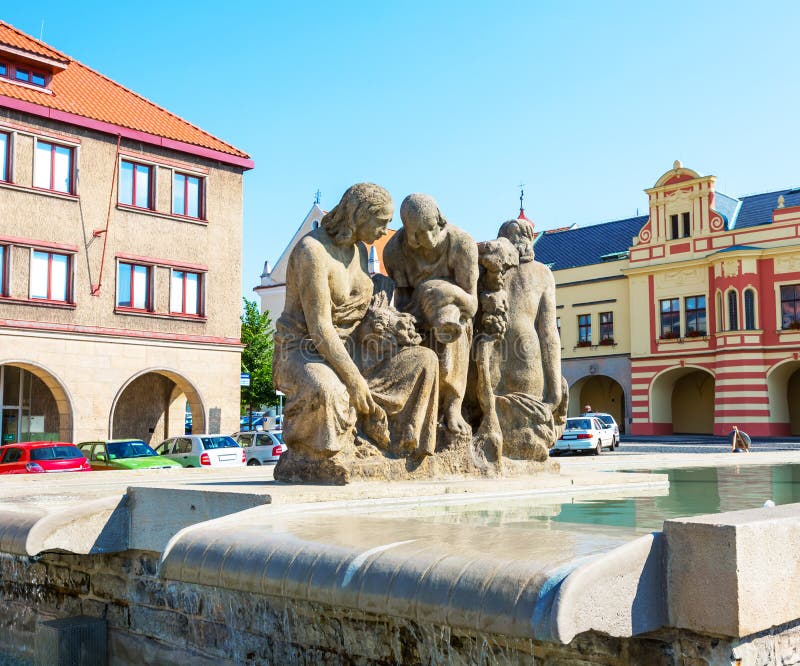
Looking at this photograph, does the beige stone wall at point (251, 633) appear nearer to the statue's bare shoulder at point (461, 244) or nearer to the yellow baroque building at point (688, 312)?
the statue's bare shoulder at point (461, 244)

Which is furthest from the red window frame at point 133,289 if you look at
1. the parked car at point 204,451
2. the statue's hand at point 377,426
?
the statue's hand at point 377,426

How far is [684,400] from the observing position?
46.5m

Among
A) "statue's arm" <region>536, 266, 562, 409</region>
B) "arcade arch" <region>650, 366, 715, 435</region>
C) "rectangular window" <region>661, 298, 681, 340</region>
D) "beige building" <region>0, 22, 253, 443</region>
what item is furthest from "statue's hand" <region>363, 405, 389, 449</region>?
"arcade arch" <region>650, 366, 715, 435</region>

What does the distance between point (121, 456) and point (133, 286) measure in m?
8.44

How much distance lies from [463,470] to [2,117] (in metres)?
21.1

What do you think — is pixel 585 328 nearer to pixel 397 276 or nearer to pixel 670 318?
pixel 670 318

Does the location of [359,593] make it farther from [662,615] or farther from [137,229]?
[137,229]

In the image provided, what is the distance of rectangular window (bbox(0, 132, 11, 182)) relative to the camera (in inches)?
953

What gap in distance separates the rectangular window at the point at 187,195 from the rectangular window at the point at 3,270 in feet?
17.2

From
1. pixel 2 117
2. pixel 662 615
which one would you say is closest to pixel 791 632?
pixel 662 615

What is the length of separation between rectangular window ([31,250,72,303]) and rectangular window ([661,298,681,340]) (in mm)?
28473

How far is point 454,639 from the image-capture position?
12.0ft

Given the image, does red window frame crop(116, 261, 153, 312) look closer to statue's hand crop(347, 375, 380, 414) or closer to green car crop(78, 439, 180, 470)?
green car crop(78, 439, 180, 470)

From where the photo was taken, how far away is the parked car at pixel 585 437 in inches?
1120
